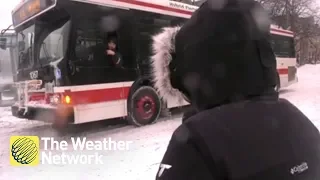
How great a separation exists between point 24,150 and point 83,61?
2.12 m

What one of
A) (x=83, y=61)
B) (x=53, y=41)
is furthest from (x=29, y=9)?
(x=83, y=61)

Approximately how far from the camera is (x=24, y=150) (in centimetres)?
583

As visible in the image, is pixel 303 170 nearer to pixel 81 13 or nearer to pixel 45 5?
pixel 81 13

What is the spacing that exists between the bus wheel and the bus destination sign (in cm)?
281

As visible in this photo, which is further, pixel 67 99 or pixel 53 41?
pixel 53 41

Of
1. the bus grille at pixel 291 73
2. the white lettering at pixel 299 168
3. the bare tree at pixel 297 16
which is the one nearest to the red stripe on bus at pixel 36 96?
the white lettering at pixel 299 168

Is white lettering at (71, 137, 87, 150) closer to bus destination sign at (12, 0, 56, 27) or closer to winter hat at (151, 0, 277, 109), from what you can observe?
bus destination sign at (12, 0, 56, 27)

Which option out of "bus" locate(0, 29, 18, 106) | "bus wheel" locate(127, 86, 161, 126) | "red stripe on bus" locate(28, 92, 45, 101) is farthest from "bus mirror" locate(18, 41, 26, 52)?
"bus wheel" locate(127, 86, 161, 126)

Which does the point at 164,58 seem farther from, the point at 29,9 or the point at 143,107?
the point at 29,9

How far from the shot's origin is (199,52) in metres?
1.10

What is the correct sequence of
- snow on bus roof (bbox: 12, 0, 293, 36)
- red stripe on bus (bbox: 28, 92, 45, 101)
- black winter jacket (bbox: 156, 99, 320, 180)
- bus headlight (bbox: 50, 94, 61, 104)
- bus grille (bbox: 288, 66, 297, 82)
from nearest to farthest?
black winter jacket (bbox: 156, 99, 320, 180)
bus headlight (bbox: 50, 94, 61, 104)
red stripe on bus (bbox: 28, 92, 45, 101)
snow on bus roof (bbox: 12, 0, 293, 36)
bus grille (bbox: 288, 66, 297, 82)

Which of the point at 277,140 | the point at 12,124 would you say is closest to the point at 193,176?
the point at 277,140

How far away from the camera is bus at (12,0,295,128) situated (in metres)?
6.30

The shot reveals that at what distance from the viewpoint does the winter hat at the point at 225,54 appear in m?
1.09
